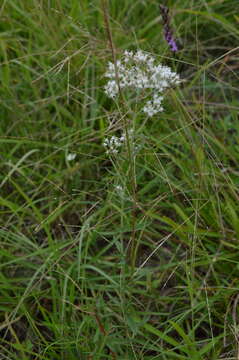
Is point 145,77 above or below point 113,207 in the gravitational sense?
above

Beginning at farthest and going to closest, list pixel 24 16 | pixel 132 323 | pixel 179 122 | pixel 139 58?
pixel 24 16
pixel 179 122
pixel 139 58
pixel 132 323

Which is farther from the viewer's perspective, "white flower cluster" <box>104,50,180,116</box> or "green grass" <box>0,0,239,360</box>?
"white flower cluster" <box>104,50,180,116</box>

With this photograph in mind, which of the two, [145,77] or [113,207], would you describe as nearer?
[145,77]

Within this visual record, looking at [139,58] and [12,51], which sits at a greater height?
[12,51]

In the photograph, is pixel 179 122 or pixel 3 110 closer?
pixel 179 122

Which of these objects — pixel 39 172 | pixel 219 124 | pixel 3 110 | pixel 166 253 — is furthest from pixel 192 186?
pixel 3 110

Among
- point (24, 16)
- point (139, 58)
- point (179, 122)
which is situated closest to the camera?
point (139, 58)

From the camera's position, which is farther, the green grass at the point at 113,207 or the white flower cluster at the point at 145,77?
the white flower cluster at the point at 145,77

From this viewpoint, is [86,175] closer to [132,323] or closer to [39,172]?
[39,172]
